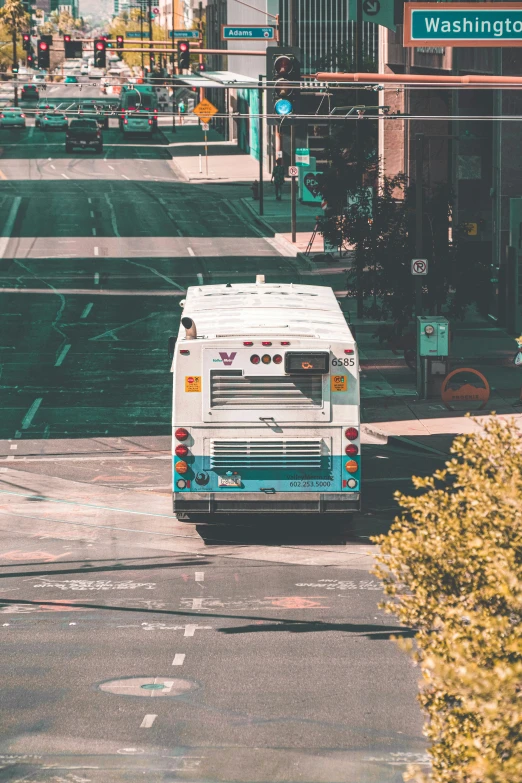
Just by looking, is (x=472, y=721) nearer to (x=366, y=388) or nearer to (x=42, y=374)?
(x=366, y=388)

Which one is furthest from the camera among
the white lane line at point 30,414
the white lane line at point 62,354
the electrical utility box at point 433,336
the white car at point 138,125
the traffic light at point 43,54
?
the white car at point 138,125

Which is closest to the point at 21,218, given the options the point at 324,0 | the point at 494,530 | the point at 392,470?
the point at 324,0

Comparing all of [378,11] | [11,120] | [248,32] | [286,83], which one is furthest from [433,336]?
[11,120]

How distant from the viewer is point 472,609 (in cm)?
779

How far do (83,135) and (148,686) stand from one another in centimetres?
7393

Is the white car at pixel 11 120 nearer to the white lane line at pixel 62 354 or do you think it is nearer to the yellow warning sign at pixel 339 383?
the white lane line at pixel 62 354

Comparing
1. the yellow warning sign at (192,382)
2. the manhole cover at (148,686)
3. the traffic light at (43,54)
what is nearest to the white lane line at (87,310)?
the traffic light at (43,54)

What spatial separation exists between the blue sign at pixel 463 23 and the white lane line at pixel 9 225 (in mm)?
28721

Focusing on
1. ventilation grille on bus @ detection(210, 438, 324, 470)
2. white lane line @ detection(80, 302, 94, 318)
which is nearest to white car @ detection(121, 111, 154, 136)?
white lane line @ detection(80, 302, 94, 318)

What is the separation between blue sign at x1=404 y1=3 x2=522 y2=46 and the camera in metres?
20.4

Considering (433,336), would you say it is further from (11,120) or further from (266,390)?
(11,120)

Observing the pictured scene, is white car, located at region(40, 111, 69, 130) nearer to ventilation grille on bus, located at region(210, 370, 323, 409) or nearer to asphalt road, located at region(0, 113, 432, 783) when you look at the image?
asphalt road, located at region(0, 113, 432, 783)

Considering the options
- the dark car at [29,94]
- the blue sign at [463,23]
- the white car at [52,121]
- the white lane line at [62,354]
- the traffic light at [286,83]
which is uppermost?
the dark car at [29,94]

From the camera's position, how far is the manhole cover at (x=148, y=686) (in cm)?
1209
